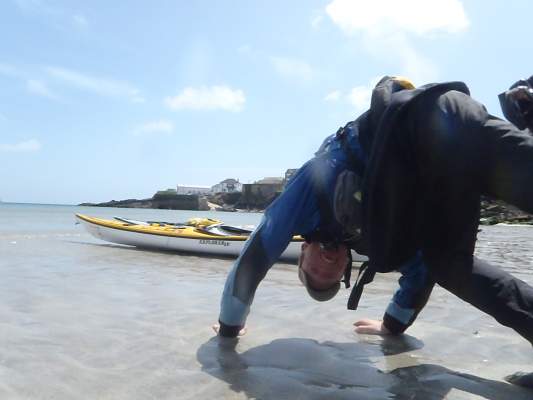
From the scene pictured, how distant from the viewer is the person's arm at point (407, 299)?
278 centimetres

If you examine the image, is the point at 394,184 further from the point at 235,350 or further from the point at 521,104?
the point at 235,350

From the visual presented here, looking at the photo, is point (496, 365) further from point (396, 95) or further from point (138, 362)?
point (138, 362)

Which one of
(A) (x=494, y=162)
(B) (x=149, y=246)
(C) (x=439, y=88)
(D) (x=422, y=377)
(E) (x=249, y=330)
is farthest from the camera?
(B) (x=149, y=246)

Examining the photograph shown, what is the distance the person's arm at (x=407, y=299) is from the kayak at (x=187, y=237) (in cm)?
513

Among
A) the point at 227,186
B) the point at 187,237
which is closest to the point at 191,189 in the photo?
the point at 227,186

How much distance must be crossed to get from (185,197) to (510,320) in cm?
9128

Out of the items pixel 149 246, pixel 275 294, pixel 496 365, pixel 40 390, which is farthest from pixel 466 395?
pixel 149 246

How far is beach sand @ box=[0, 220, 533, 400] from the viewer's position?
78.5 inches

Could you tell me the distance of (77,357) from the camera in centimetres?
236

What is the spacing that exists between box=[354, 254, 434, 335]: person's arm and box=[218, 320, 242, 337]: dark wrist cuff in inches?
32.0

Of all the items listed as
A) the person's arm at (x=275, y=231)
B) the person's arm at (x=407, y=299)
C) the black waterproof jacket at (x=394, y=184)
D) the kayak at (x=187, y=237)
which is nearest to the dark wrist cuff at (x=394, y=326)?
the person's arm at (x=407, y=299)

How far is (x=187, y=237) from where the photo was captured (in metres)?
9.30

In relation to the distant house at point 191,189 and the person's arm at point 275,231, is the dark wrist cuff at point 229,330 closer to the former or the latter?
the person's arm at point 275,231

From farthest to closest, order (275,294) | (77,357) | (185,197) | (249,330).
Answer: (185,197) < (275,294) < (249,330) < (77,357)
